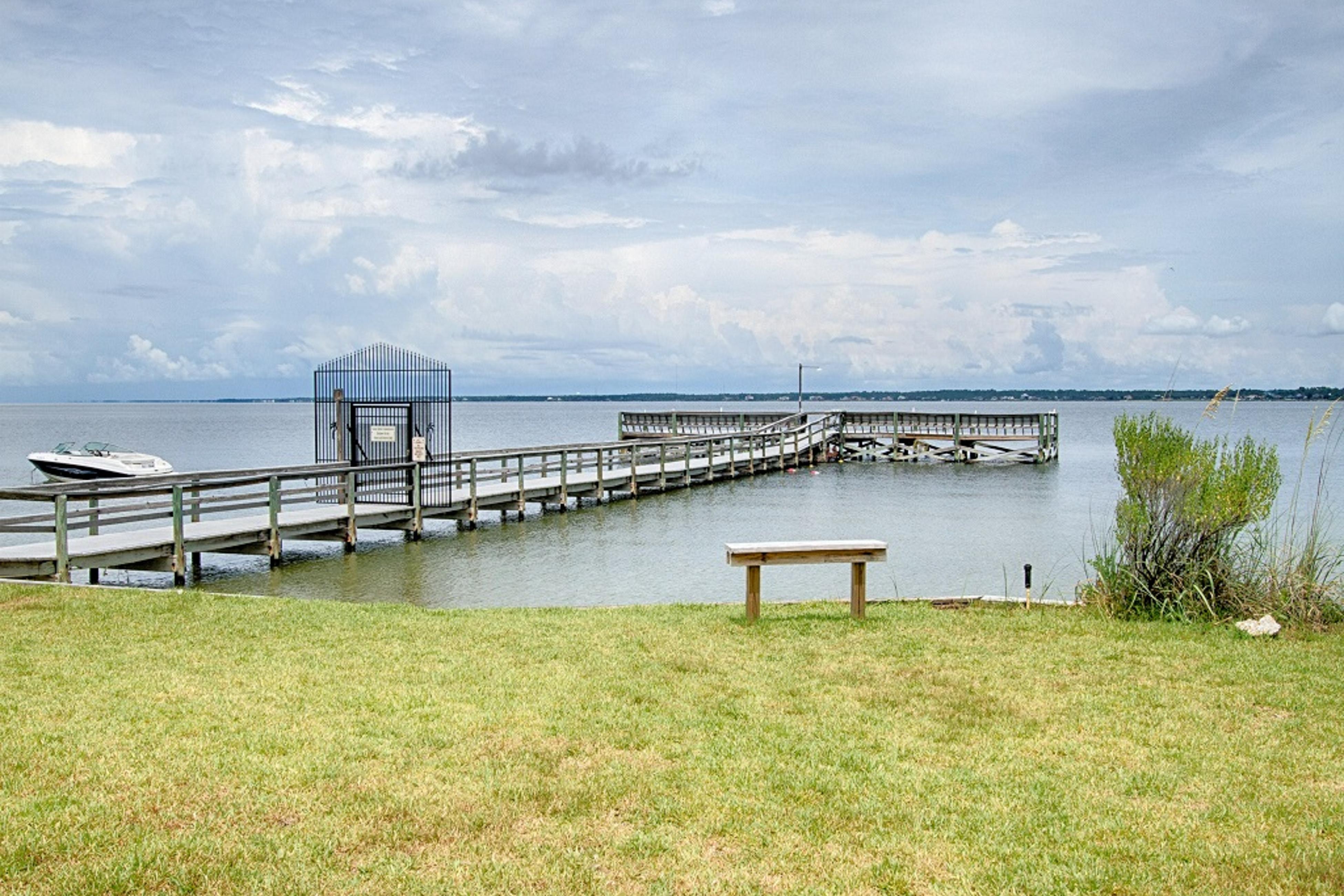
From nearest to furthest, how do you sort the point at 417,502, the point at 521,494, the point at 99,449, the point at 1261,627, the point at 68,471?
the point at 1261,627 → the point at 417,502 → the point at 521,494 → the point at 68,471 → the point at 99,449

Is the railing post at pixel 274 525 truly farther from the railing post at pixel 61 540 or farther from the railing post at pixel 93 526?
the railing post at pixel 61 540

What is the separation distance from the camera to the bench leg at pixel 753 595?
9867mm

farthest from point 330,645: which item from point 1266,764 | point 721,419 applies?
point 721,419

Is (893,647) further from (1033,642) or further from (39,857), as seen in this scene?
(39,857)

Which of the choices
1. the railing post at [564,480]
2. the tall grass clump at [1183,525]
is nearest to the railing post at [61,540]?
the tall grass clump at [1183,525]

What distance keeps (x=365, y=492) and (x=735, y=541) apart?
7.25 meters

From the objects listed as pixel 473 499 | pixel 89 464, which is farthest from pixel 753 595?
pixel 89 464

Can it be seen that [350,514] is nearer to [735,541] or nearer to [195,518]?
[195,518]

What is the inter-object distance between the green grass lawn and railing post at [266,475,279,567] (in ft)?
27.5

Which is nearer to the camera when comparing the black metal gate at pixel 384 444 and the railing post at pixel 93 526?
the railing post at pixel 93 526

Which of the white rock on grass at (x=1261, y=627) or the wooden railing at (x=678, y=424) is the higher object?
the wooden railing at (x=678, y=424)

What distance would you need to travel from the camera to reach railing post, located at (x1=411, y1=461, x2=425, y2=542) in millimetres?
21531

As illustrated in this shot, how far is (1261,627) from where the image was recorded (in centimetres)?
921

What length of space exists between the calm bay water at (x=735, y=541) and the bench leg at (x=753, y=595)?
4134 millimetres
